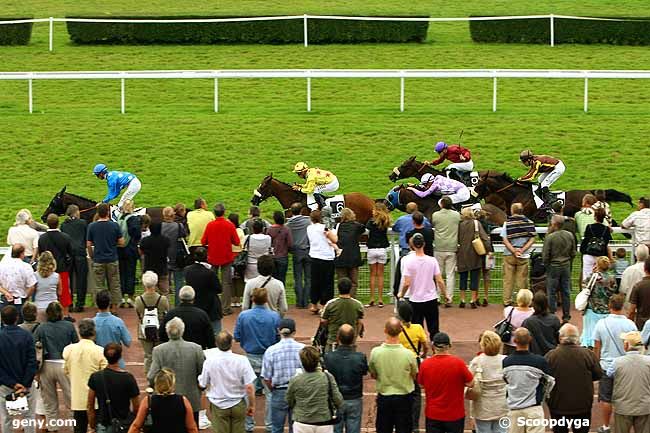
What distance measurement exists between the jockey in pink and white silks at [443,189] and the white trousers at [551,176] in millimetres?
1325

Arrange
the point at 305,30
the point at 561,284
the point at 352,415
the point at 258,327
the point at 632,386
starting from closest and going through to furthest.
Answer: the point at 632,386 < the point at 352,415 < the point at 258,327 < the point at 561,284 < the point at 305,30

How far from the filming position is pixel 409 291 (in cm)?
1277

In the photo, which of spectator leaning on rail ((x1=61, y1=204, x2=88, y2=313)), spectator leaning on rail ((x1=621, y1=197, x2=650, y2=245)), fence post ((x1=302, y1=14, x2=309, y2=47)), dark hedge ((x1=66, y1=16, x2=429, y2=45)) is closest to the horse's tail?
spectator leaning on rail ((x1=621, y1=197, x2=650, y2=245))

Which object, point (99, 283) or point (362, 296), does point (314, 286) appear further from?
point (99, 283)

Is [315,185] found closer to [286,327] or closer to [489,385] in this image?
[286,327]

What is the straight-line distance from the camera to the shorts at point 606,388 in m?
10.5

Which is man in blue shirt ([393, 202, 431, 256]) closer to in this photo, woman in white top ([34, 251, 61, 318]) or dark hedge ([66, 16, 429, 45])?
woman in white top ([34, 251, 61, 318])

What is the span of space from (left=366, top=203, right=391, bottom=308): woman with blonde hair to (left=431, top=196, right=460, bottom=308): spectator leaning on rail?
53 cm

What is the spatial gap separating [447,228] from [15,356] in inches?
225

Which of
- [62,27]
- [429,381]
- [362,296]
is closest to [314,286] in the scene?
[362,296]

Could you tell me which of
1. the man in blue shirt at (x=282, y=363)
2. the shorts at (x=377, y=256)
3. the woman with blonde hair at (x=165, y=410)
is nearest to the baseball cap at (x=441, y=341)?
the man in blue shirt at (x=282, y=363)

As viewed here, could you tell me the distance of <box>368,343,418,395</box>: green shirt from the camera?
10.4m

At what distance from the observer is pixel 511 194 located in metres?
17.2
